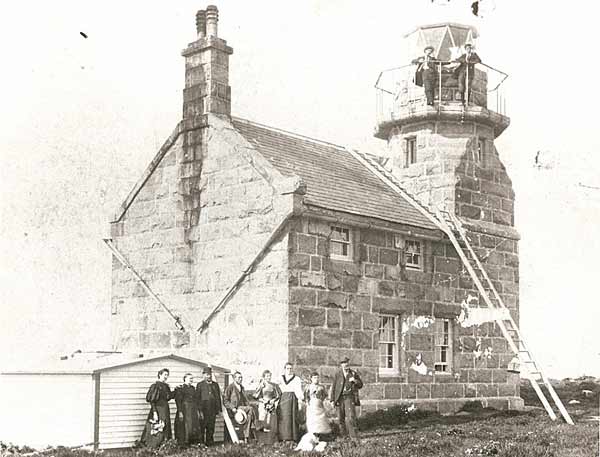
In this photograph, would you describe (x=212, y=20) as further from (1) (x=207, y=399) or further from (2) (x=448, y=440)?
(2) (x=448, y=440)

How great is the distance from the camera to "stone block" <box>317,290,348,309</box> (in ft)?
60.4

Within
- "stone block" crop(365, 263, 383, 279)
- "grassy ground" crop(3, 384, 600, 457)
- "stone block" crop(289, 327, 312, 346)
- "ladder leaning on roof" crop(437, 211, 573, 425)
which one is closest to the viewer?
"grassy ground" crop(3, 384, 600, 457)

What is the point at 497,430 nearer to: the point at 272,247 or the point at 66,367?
the point at 272,247

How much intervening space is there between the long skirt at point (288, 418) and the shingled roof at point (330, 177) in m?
3.92

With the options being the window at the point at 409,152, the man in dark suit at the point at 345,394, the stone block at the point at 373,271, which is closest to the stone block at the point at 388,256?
the stone block at the point at 373,271

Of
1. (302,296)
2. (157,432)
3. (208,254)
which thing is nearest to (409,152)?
(208,254)

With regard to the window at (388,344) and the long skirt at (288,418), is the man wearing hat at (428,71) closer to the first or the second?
the window at (388,344)

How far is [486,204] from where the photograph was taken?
23109 mm

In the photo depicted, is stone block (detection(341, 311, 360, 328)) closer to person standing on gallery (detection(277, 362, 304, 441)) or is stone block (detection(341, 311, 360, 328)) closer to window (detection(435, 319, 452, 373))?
person standing on gallery (detection(277, 362, 304, 441))

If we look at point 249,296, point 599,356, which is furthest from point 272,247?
point 599,356

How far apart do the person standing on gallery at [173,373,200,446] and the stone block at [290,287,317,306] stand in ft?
9.60

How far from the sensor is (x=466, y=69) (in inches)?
896

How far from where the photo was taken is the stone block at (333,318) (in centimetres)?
1855

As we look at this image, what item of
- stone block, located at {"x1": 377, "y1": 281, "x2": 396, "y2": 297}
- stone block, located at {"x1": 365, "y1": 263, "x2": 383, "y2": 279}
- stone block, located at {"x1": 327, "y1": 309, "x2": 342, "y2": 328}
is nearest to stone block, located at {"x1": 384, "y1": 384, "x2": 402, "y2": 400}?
stone block, located at {"x1": 377, "y1": 281, "x2": 396, "y2": 297}
